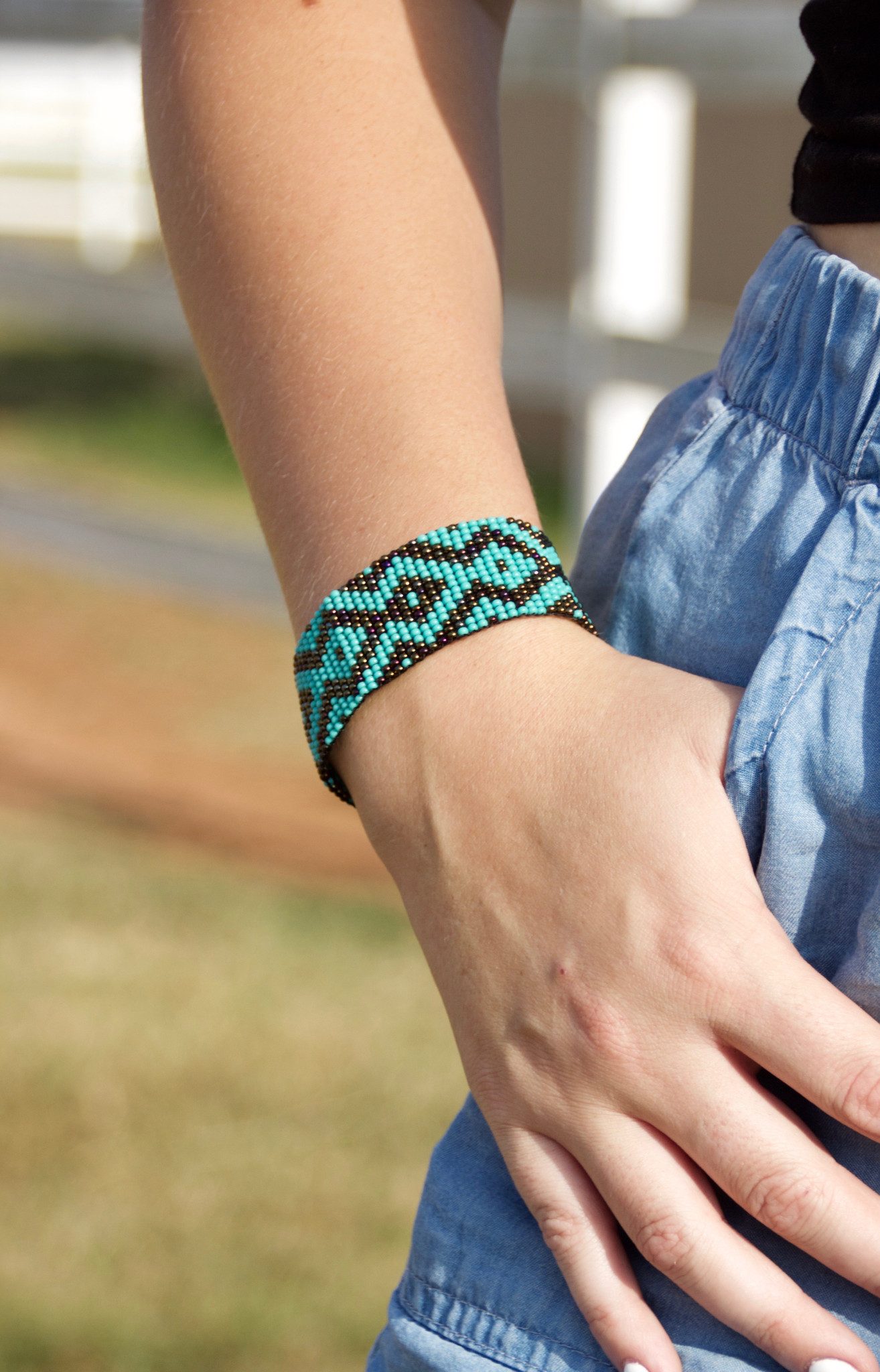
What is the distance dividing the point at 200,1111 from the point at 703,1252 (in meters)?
1.84

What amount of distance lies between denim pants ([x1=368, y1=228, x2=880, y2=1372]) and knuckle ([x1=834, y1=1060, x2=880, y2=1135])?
34 mm

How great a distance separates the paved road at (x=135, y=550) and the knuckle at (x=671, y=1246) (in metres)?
3.12

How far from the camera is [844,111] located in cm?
65

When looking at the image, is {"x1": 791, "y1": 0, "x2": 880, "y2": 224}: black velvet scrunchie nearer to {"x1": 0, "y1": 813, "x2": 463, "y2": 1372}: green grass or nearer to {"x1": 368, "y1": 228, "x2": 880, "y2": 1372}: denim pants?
{"x1": 368, "y1": 228, "x2": 880, "y2": 1372}: denim pants

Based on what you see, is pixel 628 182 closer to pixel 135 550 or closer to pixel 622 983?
pixel 135 550

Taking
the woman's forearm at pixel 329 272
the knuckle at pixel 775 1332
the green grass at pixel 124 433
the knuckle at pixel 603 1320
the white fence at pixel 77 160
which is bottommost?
the green grass at pixel 124 433

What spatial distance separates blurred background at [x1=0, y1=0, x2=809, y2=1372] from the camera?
6.52ft

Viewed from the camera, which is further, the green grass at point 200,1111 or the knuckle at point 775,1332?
the green grass at point 200,1111

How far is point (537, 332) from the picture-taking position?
3.45 meters

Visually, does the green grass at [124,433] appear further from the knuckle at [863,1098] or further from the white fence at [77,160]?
the knuckle at [863,1098]

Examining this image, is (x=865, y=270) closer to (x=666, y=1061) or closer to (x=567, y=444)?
(x=666, y=1061)

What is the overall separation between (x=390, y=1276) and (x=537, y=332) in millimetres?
2308

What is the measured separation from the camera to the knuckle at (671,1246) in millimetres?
587

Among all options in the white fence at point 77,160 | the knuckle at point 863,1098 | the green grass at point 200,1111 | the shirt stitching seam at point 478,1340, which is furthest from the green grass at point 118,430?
the knuckle at point 863,1098
